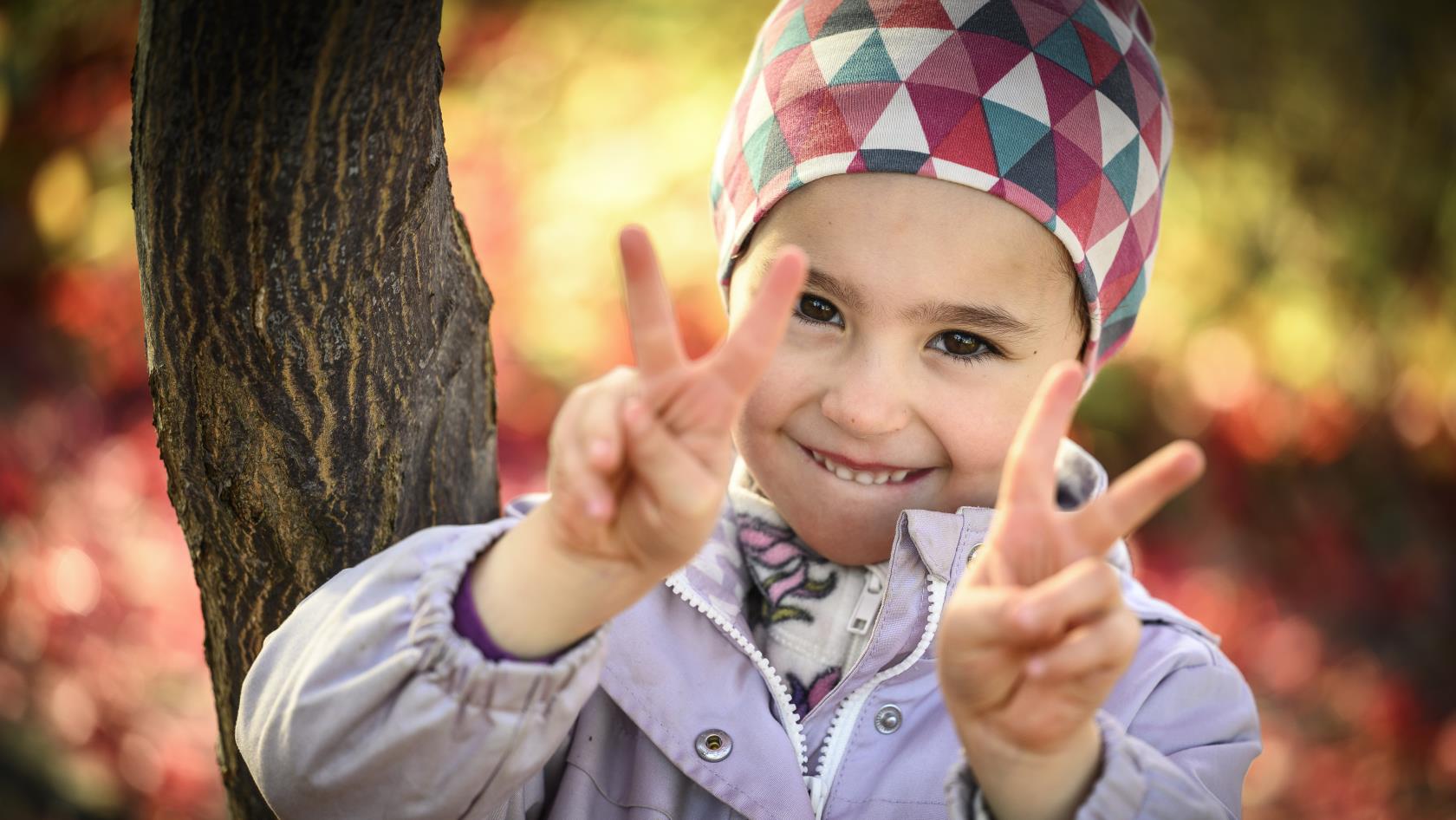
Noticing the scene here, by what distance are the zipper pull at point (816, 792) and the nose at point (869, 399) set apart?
1.48 ft

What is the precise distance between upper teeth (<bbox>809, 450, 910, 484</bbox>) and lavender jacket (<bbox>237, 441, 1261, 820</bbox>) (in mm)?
Result: 73

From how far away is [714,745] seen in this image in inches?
55.4

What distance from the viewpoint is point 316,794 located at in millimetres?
1184

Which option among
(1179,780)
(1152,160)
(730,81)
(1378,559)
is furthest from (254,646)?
(1378,559)

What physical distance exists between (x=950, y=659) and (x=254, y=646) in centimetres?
88

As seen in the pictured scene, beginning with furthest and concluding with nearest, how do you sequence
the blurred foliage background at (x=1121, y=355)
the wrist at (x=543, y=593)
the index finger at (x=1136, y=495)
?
the blurred foliage background at (x=1121, y=355)
the wrist at (x=543, y=593)
the index finger at (x=1136, y=495)

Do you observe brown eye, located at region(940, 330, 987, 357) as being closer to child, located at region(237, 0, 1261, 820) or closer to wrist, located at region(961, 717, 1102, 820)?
child, located at region(237, 0, 1261, 820)

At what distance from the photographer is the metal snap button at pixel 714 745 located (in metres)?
1.40

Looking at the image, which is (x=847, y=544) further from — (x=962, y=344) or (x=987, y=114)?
(x=987, y=114)

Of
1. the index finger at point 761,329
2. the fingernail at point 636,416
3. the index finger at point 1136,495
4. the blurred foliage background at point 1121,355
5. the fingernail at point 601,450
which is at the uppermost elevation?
the index finger at point 761,329

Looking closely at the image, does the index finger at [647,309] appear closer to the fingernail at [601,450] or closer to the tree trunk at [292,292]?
the fingernail at [601,450]

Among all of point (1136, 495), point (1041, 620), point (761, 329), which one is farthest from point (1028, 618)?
point (761, 329)

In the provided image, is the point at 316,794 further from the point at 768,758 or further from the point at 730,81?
the point at 730,81

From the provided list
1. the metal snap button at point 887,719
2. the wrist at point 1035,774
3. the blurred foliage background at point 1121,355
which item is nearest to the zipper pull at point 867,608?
the metal snap button at point 887,719
